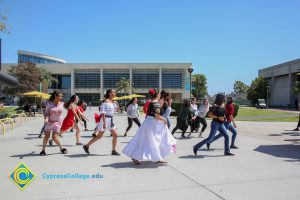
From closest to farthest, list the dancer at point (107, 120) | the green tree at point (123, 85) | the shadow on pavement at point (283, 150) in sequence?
the dancer at point (107, 120) → the shadow on pavement at point (283, 150) → the green tree at point (123, 85)

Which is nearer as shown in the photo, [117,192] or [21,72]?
[117,192]

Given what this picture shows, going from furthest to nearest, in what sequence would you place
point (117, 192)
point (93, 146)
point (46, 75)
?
point (46, 75) < point (93, 146) < point (117, 192)

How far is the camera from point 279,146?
998 cm

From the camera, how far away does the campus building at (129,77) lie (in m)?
83.5

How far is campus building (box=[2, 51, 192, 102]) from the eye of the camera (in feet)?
274

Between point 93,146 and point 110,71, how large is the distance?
7588 cm

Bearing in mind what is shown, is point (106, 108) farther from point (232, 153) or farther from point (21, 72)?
point (21, 72)

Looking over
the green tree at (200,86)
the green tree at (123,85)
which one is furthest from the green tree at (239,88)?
the green tree at (123,85)

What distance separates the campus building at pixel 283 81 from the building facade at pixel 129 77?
20467mm

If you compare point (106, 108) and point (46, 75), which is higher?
point (46, 75)

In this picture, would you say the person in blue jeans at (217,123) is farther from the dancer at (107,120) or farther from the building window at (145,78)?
the building window at (145,78)

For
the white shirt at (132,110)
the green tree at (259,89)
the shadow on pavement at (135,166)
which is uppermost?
the green tree at (259,89)

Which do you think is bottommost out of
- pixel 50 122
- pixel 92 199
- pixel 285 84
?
pixel 92 199

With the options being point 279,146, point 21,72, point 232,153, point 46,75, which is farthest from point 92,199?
point 46,75
